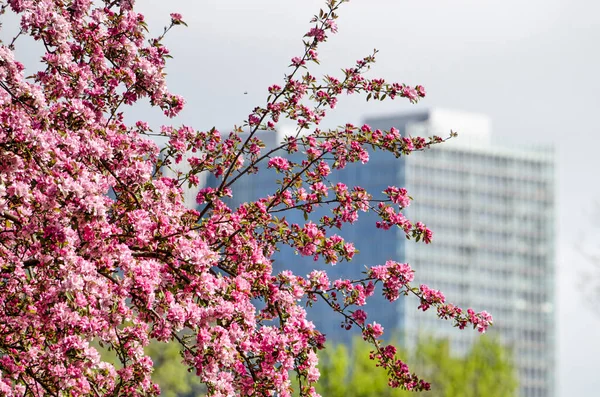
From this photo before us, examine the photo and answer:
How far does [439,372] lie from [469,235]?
10202 cm

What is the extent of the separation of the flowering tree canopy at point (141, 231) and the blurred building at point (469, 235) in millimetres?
133590

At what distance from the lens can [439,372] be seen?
6088 cm

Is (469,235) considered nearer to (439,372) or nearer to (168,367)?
(168,367)

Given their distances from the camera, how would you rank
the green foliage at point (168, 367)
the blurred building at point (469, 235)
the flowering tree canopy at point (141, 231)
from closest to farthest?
the flowering tree canopy at point (141, 231), the green foliage at point (168, 367), the blurred building at point (469, 235)

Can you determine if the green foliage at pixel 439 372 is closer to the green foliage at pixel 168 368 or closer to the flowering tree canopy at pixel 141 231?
the green foliage at pixel 168 368

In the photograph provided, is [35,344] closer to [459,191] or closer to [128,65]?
[128,65]

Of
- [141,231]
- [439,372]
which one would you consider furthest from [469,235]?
[141,231]

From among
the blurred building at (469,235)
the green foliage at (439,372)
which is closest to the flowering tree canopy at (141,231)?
the green foliage at (439,372)

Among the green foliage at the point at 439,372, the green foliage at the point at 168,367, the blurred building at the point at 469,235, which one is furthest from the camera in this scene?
the blurred building at the point at 469,235

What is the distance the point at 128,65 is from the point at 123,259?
2.46m

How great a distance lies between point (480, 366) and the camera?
60.7m

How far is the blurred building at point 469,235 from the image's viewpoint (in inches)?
5989

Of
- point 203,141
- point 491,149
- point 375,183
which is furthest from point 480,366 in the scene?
point 491,149

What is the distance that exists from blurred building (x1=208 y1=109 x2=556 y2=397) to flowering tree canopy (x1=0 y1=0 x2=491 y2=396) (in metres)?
134
